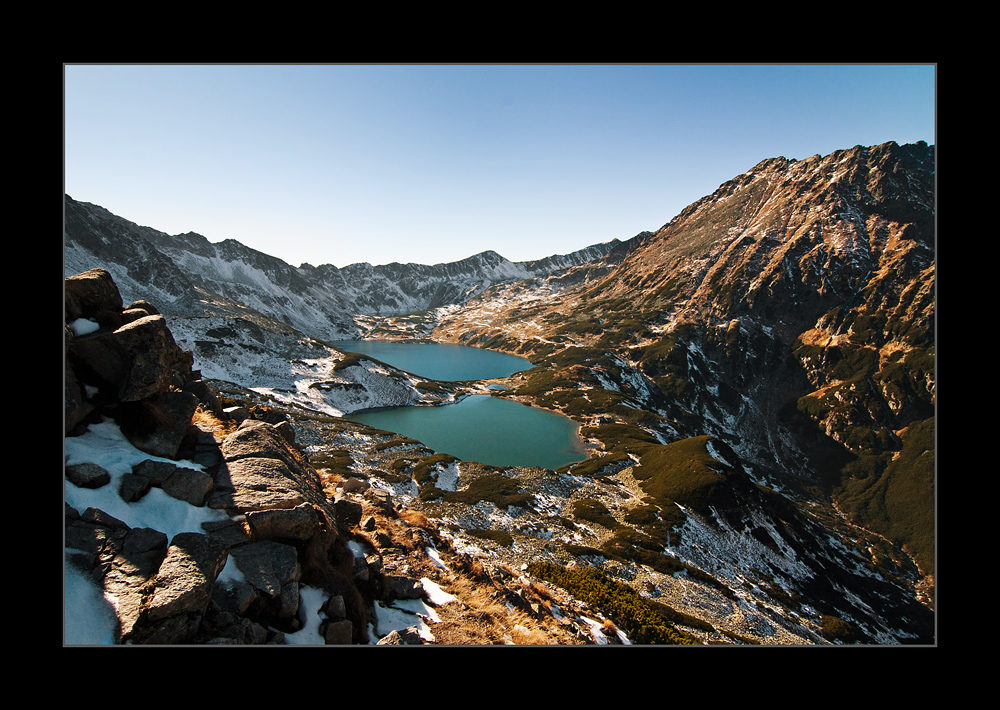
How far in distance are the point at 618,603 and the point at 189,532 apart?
60.3 ft

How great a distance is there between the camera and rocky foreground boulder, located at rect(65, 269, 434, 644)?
7.01 metres

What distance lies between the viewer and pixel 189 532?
8430 mm

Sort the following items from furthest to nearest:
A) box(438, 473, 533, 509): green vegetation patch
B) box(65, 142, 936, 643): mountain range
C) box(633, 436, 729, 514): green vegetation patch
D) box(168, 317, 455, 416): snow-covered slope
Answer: box(168, 317, 455, 416): snow-covered slope
box(633, 436, 729, 514): green vegetation patch
box(438, 473, 533, 509): green vegetation patch
box(65, 142, 936, 643): mountain range

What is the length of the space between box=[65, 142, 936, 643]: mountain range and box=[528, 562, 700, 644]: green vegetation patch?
9.51m

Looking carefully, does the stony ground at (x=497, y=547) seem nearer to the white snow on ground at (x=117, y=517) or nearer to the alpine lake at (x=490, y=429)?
the white snow on ground at (x=117, y=517)

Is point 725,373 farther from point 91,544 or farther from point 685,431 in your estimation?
point 91,544

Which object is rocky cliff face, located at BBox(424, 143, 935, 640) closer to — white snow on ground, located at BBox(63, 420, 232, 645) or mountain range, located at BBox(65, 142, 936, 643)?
mountain range, located at BBox(65, 142, 936, 643)

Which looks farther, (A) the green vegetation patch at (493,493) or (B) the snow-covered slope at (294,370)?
(B) the snow-covered slope at (294,370)

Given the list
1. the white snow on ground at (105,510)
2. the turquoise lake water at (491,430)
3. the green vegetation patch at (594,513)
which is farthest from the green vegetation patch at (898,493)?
the white snow on ground at (105,510)

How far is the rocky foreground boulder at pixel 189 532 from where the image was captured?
701cm

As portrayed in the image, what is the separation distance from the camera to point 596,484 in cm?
5459

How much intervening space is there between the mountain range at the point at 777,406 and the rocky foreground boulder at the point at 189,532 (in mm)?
11893

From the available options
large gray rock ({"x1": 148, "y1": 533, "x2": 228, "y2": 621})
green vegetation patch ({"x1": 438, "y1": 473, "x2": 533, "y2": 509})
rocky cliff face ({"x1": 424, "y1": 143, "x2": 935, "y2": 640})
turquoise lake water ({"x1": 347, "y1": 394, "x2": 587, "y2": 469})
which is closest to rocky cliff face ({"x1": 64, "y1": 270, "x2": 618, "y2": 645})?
large gray rock ({"x1": 148, "y1": 533, "x2": 228, "y2": 621})
